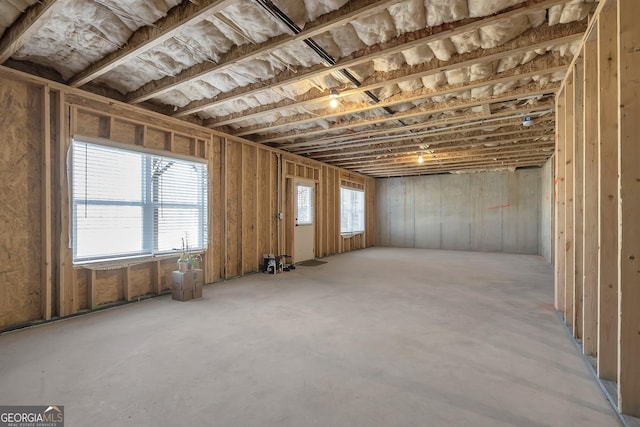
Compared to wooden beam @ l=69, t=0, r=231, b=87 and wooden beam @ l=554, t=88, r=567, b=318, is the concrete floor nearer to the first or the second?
wooden beam @ l=554, t=88, r=567, b=318

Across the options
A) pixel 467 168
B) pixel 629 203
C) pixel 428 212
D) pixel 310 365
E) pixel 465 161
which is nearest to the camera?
pixel 629 203

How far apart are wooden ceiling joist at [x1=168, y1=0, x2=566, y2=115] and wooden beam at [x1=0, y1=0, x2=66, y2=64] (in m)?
1.21

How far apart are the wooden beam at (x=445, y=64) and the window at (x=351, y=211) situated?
546cm

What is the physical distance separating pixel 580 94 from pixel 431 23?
5.44 ft

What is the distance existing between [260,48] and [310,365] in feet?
9.17

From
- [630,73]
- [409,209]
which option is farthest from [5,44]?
[409,209]

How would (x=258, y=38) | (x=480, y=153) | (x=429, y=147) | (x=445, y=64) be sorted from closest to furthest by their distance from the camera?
(x=258, y=38)
(x=445, y=64)
(x=429, y=147)
(x=480, y=153)

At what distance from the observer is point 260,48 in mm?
2717

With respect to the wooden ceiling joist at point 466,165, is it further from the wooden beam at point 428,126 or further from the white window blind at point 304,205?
the wooden beam at point 428,126

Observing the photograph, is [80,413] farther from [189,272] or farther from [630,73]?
[630,73]

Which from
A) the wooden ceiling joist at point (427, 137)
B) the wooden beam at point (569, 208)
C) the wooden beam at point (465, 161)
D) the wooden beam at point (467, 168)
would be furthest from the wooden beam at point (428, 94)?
the wooden beam at point (467, 168)

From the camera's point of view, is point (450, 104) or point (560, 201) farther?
point (450, 104)

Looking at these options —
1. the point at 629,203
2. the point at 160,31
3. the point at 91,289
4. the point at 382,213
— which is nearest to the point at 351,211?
the point at 382,213

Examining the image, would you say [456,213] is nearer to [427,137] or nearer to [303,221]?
[427,137]
